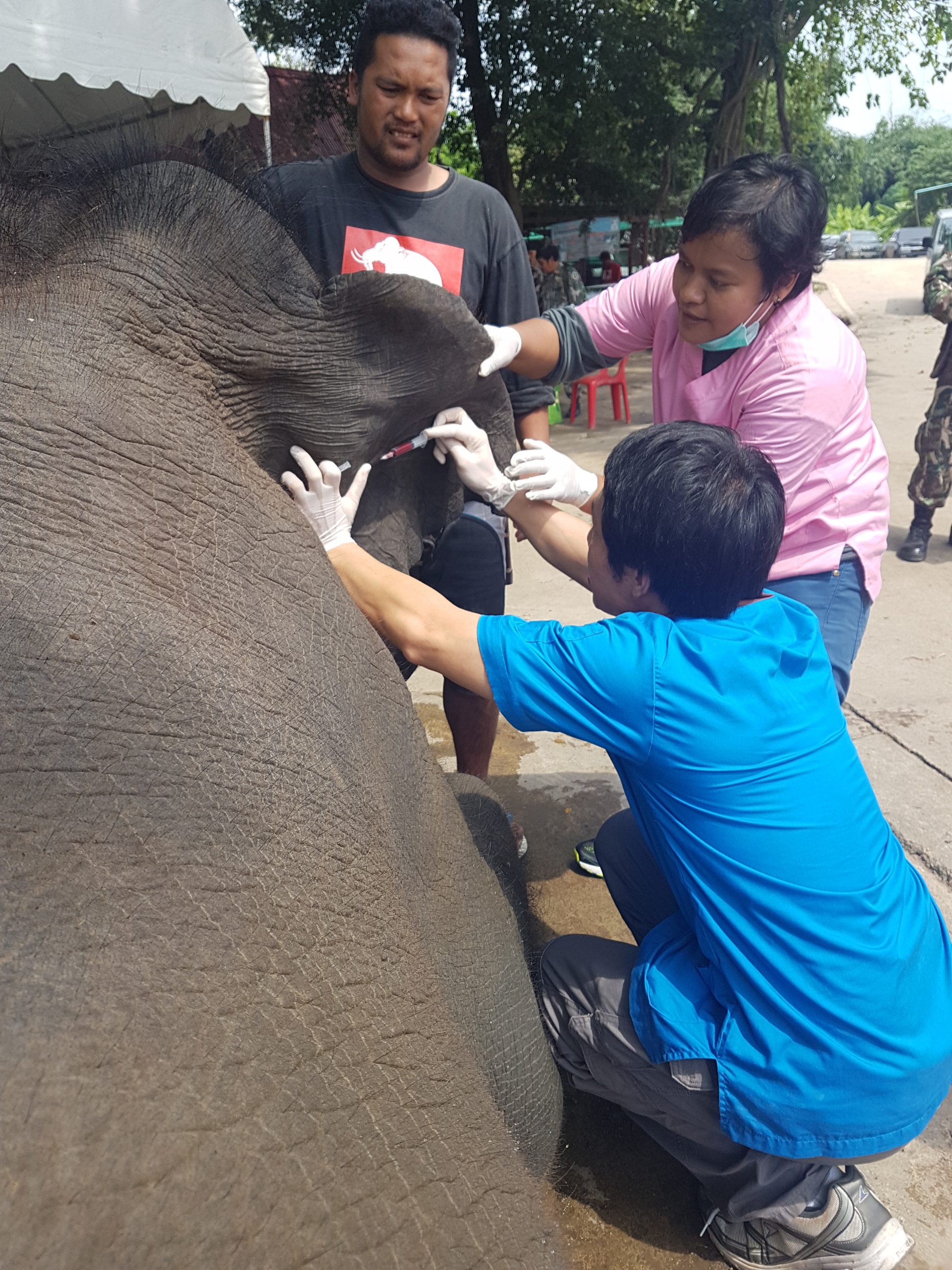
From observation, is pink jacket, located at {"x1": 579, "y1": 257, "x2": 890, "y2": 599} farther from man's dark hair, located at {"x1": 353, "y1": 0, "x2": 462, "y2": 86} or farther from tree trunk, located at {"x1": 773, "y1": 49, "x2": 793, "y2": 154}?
tree trunk, located at {"x1": 773, "y1": 49, "x2": 793, "y2": 154}

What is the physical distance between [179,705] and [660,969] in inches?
48.9

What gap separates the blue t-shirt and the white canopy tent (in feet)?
14.2

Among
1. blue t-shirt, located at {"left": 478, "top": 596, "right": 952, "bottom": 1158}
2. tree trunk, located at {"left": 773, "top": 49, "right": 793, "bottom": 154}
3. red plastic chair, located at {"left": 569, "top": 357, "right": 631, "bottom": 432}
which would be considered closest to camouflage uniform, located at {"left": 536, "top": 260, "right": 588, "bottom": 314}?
red plastic chair, located at {"left": 569, "top": 357, "right": 631, "bottom": 432}

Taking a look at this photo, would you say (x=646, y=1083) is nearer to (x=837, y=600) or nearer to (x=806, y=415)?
(x=837, y=600)

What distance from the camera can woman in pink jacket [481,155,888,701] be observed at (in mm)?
2270

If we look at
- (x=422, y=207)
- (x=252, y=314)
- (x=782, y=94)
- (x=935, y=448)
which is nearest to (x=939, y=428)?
(x=935, y=448)

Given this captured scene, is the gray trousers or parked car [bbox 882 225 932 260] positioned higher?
parked car [bbox 882 225 932 260]

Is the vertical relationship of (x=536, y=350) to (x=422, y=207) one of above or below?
below

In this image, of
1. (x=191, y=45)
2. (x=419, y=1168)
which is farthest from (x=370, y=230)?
(x=191, y=45)

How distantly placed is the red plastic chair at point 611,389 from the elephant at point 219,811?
30.6 ft

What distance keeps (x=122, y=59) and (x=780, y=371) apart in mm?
4844

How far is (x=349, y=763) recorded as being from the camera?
1298mm

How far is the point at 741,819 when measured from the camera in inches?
68.4

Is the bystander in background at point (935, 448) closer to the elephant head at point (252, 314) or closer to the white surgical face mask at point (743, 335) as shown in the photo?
the white surgical face mask at point (743, 335)
